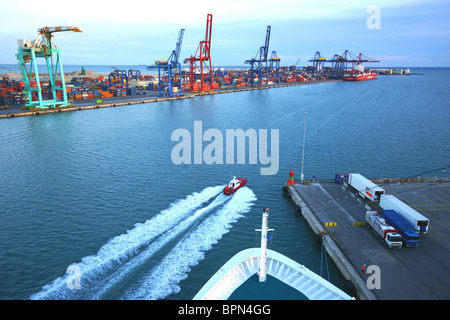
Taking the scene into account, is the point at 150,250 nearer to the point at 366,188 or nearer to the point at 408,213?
the point at 408,213

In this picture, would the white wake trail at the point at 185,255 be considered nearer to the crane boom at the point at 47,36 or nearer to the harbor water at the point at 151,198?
the harbor water at the point at 151,198

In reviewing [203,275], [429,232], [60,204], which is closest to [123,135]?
[60,204]

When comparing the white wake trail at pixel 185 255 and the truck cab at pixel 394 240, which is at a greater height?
the truck cab at pixel 394 240

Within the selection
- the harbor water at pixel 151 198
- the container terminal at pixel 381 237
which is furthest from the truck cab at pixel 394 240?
the harbor water at pixel 151 198

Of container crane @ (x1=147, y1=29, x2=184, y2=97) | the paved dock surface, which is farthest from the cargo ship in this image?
container crane @ (x1=147, y1=29, x2=184, y2=97)

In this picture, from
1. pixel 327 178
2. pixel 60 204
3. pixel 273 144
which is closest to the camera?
pixel 60 204

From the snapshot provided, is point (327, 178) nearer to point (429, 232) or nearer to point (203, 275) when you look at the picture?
point (429, 232)
